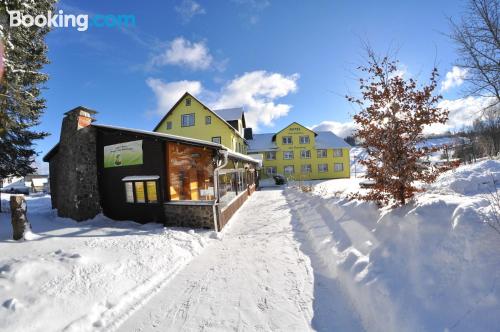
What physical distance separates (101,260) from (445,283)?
6578mm

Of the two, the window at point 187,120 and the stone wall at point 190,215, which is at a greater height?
the window at point 187,120

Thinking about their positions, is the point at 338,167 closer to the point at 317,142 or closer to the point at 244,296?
the point at 317,142

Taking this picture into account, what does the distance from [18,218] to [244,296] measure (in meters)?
7.08

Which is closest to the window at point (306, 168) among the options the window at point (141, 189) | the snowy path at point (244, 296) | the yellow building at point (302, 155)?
the yellow building at point (302, 155)

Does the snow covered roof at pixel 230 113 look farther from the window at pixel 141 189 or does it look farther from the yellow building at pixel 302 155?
the window at pixel 141 189

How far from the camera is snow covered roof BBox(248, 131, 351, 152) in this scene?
36781mm

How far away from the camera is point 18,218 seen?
7.01m

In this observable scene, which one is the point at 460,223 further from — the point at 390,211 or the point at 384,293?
the point at 390,211

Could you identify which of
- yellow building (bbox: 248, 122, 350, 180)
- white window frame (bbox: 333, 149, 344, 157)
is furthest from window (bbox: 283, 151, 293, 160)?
white window frame (bbox: 333, 149, 344, 157)

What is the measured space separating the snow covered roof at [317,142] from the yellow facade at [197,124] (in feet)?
36.9

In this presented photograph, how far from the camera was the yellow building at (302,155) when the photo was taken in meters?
36.6

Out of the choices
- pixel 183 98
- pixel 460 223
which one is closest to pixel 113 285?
pixel 460 223

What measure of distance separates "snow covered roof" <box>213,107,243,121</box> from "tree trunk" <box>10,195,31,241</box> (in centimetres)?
2482

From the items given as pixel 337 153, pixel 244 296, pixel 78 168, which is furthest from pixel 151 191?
pixel 337 153
